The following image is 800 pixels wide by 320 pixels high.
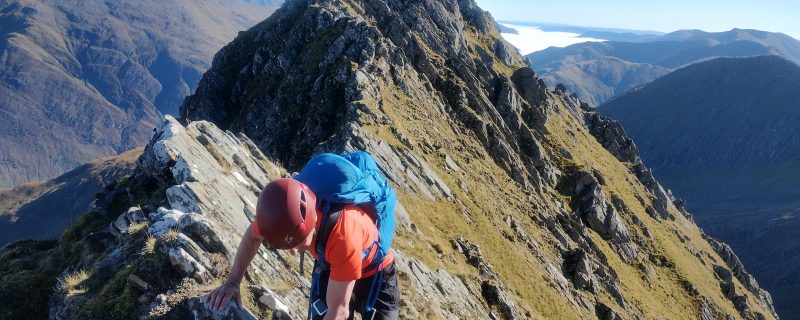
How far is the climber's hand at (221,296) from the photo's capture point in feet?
28.3

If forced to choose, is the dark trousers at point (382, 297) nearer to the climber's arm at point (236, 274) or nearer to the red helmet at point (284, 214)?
the climber's arm at point (236, 274)

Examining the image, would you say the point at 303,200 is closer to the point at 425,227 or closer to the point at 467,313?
the point at 467,313

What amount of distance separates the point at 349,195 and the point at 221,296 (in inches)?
119

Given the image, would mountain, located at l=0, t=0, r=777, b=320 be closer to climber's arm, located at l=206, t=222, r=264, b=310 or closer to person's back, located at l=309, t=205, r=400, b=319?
climber's arm, located at l=206, t=222, r=264, b=310

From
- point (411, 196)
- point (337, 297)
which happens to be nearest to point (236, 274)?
point (337, 297)

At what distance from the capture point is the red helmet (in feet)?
22.2

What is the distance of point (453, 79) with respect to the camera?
7056cm

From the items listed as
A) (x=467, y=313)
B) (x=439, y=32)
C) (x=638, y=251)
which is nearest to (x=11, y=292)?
(x=467, y=313)

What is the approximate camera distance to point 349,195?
762 centimetres

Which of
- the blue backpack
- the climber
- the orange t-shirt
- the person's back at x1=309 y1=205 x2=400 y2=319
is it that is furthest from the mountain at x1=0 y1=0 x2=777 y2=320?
the orange t-shirt

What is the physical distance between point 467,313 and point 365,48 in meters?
39.6

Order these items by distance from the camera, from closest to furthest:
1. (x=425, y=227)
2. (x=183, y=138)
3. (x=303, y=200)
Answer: (x=303, y=200), (x=183, y=138), (x=425, y=227)

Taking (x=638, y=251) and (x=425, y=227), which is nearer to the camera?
(x=425, y=227)

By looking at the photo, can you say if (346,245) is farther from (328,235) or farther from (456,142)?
(456,142)
